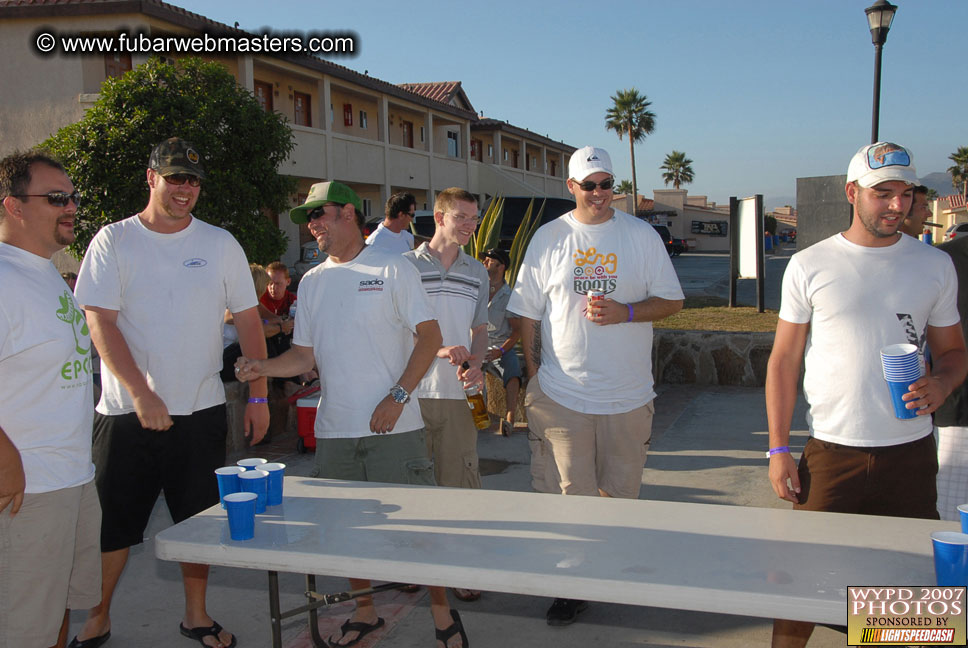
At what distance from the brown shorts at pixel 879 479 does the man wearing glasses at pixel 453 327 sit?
1818mm

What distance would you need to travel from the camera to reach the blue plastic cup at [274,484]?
109 inches

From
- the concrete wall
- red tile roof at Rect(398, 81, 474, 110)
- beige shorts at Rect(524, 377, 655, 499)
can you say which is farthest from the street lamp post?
red tile roof at Rect(398, 81, 474, 110)

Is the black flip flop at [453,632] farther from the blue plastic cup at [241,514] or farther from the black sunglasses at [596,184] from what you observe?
the black sunglasses at [596,184]

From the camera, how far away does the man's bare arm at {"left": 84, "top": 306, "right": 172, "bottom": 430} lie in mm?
3219

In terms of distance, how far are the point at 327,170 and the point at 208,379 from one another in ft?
68.9

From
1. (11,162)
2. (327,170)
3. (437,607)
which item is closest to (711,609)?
(437,607)

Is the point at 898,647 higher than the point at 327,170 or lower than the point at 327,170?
lower

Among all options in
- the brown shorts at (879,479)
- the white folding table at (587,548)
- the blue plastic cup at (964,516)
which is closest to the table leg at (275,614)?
the white folding table at (587,548)

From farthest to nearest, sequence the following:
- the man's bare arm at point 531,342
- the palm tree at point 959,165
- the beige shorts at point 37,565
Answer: the palm tree at point 959,165 < the man's bare arm at point 531,342 < the beige shorts at point 37,565

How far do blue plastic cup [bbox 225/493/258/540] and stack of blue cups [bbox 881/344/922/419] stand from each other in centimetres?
223

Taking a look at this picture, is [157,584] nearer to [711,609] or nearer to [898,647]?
[711,609]

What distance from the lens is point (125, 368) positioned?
3250 millimetres

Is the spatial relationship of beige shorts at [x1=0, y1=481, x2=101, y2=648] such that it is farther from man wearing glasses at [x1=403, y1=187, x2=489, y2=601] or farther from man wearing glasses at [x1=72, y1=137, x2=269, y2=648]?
man wearing glasses at [x1=403, y1=187, x2=489, y2=601]

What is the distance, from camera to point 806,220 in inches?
387
